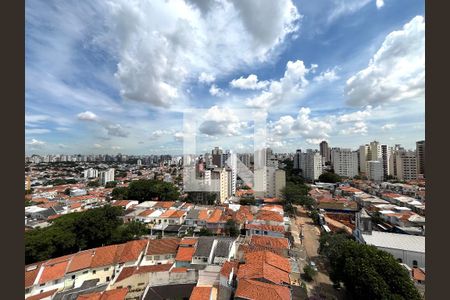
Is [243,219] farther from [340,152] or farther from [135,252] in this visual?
[340,152]

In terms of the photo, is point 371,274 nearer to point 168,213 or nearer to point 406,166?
point 168,213

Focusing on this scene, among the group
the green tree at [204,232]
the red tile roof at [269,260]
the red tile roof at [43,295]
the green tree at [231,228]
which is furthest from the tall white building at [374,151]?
the red tile roof at [43,295]

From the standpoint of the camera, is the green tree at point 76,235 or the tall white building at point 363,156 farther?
the tall white building at point 363,156

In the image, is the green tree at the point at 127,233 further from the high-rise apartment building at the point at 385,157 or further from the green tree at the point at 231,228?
the high-rise apartment building at the point at 385,157

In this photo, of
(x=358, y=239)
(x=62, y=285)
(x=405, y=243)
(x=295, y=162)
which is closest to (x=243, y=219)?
(x=358, y=239)

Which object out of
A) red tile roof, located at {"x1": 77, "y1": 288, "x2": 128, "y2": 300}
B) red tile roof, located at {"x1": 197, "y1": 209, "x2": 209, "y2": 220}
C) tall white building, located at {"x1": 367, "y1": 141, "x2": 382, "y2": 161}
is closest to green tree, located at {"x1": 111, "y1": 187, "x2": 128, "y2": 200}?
red tile roof, located at {"x1": 197, "y1": 209, "x2": 209, "y2": 220}
